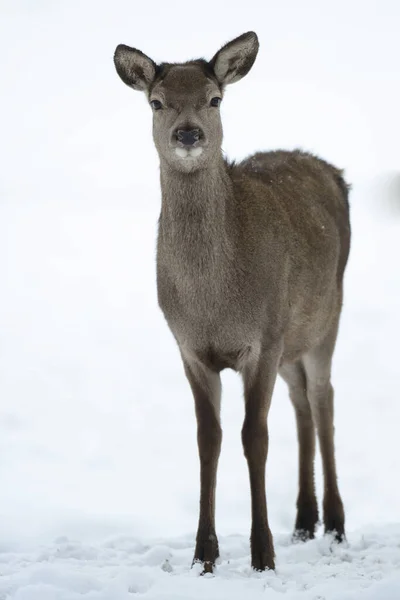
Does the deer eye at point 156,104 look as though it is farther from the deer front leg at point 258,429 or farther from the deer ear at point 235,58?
the deer front leg at point 258,429

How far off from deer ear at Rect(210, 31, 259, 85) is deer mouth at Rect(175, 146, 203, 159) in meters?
0.88

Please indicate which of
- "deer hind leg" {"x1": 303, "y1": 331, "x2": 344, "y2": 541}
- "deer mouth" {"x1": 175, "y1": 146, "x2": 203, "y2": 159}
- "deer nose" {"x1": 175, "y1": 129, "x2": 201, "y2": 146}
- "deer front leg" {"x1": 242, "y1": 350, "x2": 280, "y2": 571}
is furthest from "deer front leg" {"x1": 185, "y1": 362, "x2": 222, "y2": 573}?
"deer hind leg" {"x1": 303, "y1": 331, "x2": 344, "y2": 541}

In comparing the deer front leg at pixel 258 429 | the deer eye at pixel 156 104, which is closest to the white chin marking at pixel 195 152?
the deer eye at pixel 156 104

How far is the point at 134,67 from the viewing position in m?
7.28

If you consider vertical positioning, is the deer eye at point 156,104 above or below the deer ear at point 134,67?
below

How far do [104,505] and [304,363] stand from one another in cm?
314

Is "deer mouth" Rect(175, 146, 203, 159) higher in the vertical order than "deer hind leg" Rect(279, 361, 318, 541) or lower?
higher

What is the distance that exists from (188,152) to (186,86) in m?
0.60

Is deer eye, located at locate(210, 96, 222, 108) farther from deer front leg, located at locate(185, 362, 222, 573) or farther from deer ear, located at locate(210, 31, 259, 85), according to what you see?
deer front leg, located at locate(185, 362, 222, 573)

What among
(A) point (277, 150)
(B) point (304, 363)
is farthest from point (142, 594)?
(A) point (277, 150)

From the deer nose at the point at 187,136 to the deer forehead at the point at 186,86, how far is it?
1.28ft

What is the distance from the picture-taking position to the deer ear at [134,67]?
716cm

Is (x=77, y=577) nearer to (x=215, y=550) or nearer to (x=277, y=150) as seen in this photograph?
(x=215, y=550)

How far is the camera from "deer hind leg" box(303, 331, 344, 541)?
27.4 ft
